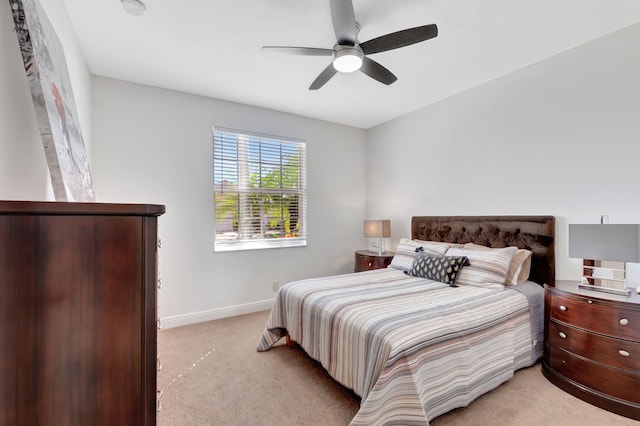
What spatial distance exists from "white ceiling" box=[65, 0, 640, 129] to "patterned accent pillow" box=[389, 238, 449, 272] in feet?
5.91

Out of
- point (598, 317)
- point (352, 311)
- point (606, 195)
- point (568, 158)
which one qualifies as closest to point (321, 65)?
point (352, 311)

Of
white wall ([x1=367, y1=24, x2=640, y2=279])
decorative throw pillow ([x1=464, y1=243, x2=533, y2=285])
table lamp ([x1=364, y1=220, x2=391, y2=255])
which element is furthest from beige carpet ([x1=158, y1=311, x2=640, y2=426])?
table lamp ([x1=364, y1=220, x2=391, y2=255])

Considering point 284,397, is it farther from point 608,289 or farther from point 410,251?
point 608,289

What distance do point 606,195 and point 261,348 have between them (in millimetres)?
3247

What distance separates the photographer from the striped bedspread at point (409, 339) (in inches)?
59.9

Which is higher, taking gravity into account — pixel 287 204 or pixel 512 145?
pixel 512 145

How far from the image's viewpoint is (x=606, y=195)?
2340mm

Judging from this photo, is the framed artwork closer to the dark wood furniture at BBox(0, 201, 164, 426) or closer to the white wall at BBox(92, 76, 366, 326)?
the dark wood furniture at BBox(0, 201, 164, 426)

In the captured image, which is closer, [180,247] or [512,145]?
[512,145]

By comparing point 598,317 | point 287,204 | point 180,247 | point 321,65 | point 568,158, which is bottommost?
point 598,317

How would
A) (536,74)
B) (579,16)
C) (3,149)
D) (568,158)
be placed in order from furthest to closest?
(536,74) → (568,158) → (579,16) → (3,149)

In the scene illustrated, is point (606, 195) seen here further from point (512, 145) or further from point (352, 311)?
point (352, 311)

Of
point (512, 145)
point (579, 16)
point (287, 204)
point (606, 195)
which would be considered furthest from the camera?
point (287, 204)

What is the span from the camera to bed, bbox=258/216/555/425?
1564 mm
